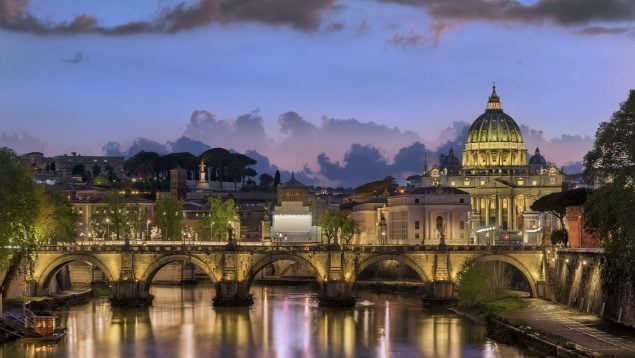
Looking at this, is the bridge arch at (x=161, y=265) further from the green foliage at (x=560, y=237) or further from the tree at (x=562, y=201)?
the tree at (x=562, y=201)

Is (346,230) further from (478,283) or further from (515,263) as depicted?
(478,283)

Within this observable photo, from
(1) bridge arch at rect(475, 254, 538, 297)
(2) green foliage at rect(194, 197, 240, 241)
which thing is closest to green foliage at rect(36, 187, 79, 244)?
(1) bridge arch at rect(475, 254, 538, 297)

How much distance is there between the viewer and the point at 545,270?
299 feet

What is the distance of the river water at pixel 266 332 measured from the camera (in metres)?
68.8

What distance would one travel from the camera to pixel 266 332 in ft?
257

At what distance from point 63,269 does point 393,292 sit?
27537 mm

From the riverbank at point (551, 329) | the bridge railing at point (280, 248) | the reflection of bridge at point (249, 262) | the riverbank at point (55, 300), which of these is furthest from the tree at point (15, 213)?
the riverbank at point (551, 329)

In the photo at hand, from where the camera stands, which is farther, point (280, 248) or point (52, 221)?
point (280, 248)

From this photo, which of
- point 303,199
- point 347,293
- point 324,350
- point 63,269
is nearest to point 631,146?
point 324,350

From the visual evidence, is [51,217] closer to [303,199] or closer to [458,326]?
[458,326]

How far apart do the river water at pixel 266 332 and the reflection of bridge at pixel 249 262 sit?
5.91ft

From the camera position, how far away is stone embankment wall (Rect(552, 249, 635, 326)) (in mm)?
66250

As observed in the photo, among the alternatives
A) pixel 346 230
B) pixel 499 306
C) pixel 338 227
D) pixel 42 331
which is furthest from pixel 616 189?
pixel 346 230

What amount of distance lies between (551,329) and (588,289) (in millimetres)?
9564
